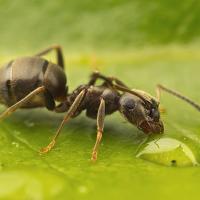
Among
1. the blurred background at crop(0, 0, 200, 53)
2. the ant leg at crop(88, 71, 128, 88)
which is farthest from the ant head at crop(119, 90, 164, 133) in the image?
the blurred background at crop(0, 0, 200, 53)

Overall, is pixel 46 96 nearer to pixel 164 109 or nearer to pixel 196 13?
pixel 164 109

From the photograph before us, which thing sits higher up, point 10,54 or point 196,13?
point 196,13

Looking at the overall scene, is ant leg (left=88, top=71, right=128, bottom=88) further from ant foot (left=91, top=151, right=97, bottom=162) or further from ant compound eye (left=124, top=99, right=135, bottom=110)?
ant foot (left=91, top=151, right=97, bottom=162)

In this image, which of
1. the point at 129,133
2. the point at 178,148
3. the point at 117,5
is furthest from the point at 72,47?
the point at 178,148

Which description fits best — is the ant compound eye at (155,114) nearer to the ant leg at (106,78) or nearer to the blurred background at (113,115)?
the blurred background at (113,115)

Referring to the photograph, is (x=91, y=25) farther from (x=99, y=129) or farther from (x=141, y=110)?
(x=99, y=129)

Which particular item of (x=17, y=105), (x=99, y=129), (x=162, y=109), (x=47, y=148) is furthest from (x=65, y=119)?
(x=162, y=109)

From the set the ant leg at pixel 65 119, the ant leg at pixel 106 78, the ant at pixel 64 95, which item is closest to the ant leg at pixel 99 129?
the ant at pixel 64 95
